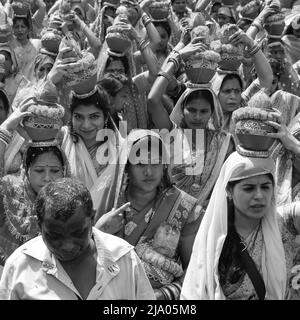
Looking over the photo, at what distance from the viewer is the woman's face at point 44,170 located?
5.32m

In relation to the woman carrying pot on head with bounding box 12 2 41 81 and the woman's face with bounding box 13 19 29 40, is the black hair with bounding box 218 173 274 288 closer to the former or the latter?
the woman carrying pot on head with bounding box 12 2 41 81

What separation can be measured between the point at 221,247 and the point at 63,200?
1.18 meters

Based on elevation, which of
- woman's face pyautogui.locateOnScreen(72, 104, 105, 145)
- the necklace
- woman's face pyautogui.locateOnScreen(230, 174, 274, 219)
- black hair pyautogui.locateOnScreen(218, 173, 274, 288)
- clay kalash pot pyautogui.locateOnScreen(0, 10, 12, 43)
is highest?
clay kalash pot pyautogui.locateOnScreen(0, 10, 12, 43)

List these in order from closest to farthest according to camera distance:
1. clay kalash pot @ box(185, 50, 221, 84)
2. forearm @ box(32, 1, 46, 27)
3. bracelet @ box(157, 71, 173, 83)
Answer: clay kalash pot @ box(185, 50, 221, 84), bracelet @ box(157, 71, 173, 83), forearm @ box(32, 1, 46, 27)

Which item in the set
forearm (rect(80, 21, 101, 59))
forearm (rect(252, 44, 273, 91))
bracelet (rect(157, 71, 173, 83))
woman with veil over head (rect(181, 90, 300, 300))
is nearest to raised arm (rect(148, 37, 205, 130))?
bracelet (rect(157, 71, 173, 83))

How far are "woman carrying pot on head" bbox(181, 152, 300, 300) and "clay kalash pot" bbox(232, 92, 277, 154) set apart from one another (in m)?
0.07

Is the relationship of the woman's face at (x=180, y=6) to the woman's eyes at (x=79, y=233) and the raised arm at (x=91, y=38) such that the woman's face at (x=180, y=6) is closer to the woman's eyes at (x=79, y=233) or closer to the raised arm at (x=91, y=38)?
the raised arm at (x=91, y=38)

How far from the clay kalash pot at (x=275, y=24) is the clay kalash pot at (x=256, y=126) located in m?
3.57

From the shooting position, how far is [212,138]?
643 cm

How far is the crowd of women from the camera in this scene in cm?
371

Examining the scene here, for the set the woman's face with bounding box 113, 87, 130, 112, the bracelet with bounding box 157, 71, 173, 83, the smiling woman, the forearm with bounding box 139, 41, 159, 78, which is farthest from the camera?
the forearm with bounding box 139, 41, 159, 78

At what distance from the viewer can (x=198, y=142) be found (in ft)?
21.1

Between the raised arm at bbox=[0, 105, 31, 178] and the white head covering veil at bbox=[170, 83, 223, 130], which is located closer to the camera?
the raised arm at bbox=[0, 105, 31, 178]

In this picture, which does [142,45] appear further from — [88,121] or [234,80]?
[88,121]
